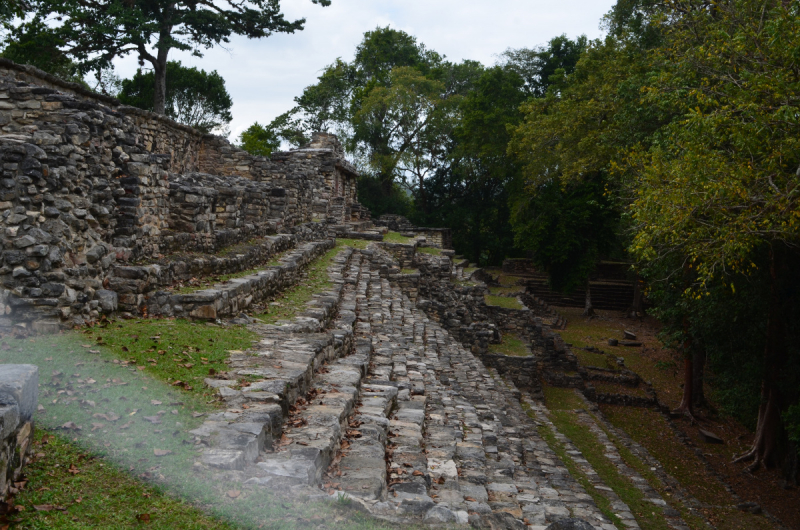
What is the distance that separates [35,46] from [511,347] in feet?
61.7

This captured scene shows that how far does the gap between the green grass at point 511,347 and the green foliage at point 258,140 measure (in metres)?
19.9

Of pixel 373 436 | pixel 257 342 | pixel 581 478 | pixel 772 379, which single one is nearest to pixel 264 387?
pixel 373 436

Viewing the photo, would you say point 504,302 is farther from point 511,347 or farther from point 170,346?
point 170,346

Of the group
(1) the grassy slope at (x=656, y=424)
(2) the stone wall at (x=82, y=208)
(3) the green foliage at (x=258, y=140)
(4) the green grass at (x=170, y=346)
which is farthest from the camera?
(3) the green foliage at (x=258, y=140)

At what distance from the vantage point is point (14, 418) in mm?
2588

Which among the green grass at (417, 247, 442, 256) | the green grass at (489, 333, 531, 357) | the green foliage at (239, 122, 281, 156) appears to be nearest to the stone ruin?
the green grass at (489, 333, 531, 357)

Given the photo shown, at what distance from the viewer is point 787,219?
790cm

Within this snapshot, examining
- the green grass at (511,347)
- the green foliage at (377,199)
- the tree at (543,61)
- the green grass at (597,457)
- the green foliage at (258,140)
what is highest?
the tree at (543,61)

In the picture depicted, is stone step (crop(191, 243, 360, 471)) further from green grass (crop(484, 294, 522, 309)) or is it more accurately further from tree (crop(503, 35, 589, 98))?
tree (crop(503, 35, 589, 98))

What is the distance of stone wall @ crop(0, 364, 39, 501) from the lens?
8.14 feet

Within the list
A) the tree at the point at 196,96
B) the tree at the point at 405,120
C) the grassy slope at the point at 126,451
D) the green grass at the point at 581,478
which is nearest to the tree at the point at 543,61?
the tree at the point at 405,120

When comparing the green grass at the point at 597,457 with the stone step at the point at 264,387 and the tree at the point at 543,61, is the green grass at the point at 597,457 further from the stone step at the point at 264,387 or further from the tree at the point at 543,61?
the tree at the point at 543,61

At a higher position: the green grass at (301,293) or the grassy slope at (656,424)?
the green grass at (301,293)

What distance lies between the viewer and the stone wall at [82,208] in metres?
4.82
